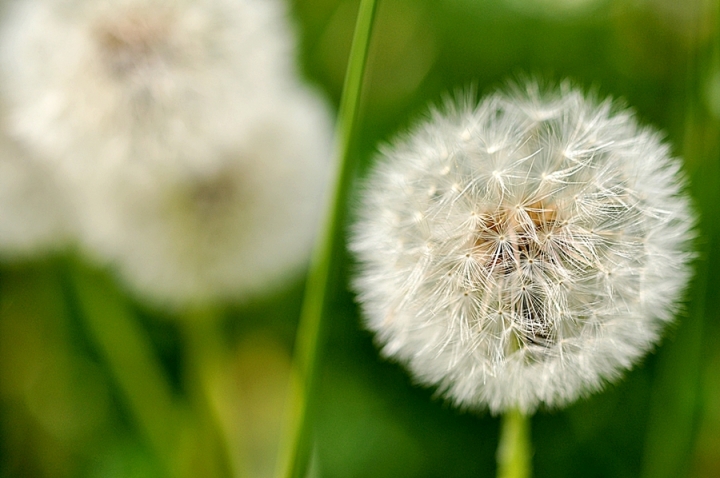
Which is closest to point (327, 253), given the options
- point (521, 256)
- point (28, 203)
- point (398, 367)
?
point (521, 256)

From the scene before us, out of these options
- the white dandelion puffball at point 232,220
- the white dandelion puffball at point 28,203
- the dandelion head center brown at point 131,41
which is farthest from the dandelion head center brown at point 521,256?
the white dandelion puffball at point 28,203

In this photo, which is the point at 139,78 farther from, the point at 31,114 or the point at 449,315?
the point at 449,315

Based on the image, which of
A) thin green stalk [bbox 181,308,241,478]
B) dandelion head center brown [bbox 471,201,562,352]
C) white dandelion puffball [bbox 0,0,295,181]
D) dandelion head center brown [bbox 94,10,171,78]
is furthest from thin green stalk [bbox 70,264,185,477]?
dandelion head center brown [bbox 471,201,562,352]

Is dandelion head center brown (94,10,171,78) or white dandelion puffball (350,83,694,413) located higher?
dandelion head center brown (94,10,171,78)

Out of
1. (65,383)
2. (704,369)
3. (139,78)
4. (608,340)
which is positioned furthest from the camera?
(65,383)

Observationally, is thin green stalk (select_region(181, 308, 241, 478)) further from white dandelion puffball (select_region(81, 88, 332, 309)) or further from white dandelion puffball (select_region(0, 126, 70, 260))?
white dandelion puffball (select_region(0, 126, 70, 260))

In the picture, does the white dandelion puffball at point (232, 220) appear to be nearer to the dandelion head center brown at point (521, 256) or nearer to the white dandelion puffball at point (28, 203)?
the white dandelion puffball at point (28, 203)

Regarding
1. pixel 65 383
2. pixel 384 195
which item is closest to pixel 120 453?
pixel 65 383
